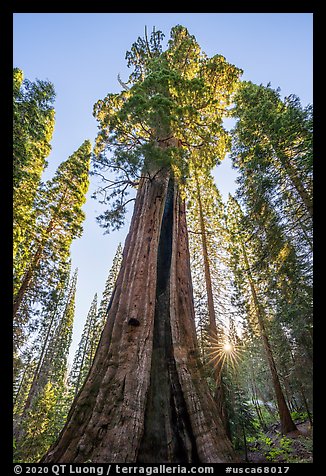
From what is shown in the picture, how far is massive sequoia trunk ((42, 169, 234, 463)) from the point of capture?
10.4 feet

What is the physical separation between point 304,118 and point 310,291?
570 cm

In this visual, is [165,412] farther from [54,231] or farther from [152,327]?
[54,231]

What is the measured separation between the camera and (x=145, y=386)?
389cm

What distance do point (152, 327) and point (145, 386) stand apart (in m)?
1.12

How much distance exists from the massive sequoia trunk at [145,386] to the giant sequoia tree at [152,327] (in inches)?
0.6

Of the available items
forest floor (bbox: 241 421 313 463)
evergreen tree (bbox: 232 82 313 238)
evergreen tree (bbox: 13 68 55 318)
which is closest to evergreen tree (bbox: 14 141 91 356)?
evergreen tree (bbox: 13 68 55 318)

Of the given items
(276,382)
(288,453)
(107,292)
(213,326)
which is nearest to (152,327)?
(213,326)

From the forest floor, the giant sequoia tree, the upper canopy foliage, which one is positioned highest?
the upper canopy foliage

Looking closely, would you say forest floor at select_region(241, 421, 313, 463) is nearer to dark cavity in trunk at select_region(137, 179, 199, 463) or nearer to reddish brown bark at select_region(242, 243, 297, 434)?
reddish brown bark at select_region(242, 243, 297, 434)

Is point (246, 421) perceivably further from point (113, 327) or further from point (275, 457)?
point (113, 327)

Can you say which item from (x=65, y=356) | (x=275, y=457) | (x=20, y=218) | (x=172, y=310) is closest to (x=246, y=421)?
(x=275, y=457)

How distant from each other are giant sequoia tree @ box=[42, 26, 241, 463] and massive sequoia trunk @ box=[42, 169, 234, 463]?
0.05 ft

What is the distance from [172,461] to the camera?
3.36 m

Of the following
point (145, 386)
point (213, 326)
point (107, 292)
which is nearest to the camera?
point (145, 386)
